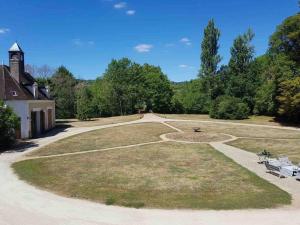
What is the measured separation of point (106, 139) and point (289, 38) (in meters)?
25.0

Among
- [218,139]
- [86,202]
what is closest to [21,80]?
[218,139]

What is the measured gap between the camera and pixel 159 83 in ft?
207

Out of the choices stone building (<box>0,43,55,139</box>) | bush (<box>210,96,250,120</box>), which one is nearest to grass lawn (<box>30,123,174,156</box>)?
stone building (<box>0,43,55,139</box>)

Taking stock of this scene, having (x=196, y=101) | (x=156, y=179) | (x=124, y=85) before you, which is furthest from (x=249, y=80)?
(x=156, y=179)

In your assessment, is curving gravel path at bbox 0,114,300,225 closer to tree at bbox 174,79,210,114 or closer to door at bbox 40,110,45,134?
door at bbox 40,110,45,134

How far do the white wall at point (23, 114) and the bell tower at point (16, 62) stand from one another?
11.8ft

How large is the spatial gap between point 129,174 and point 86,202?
15.5 feet

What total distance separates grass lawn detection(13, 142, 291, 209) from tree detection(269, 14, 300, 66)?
2335cm

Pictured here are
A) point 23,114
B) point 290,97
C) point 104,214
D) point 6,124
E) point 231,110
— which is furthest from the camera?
point 231,110

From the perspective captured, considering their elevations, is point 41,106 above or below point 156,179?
above

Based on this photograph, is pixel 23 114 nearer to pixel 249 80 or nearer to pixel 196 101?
pixel 249 80

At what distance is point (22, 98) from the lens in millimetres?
31109

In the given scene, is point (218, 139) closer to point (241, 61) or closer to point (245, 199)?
point (245, 199)

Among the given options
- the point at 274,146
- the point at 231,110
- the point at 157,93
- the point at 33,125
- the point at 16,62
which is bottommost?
the point at 274,146
